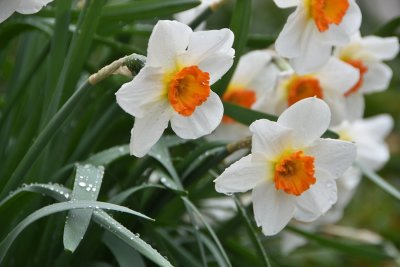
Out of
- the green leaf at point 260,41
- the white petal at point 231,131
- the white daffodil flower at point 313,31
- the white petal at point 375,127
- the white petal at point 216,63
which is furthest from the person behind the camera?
the white petal at point 375,127

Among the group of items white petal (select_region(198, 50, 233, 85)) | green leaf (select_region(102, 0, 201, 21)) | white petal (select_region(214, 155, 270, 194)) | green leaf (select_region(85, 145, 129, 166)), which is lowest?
green leaf (select_region(85, 145, 129, 166))

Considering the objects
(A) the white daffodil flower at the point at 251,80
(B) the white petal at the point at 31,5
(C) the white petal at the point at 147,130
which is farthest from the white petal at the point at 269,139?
(A) the white daffodil flower at the point at 251,80

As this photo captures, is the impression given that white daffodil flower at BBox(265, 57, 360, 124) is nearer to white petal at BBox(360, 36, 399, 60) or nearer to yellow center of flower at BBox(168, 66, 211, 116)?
white petal at BBox(360, 36, 399, 60)

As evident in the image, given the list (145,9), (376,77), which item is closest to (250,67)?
(376,77)

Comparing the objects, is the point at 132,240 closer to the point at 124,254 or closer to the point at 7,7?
the point at 124,254

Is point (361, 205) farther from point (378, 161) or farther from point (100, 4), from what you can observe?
point (100, 4)

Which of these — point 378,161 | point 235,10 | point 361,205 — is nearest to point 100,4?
point 235,10

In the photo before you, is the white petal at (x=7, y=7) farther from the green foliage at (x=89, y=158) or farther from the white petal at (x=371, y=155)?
the white petal at (x=371, y=155)

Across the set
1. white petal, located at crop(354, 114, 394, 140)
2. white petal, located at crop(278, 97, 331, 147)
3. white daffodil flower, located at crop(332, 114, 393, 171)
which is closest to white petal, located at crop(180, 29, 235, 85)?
white petal, located at crop(278, 97, 331, 147)
